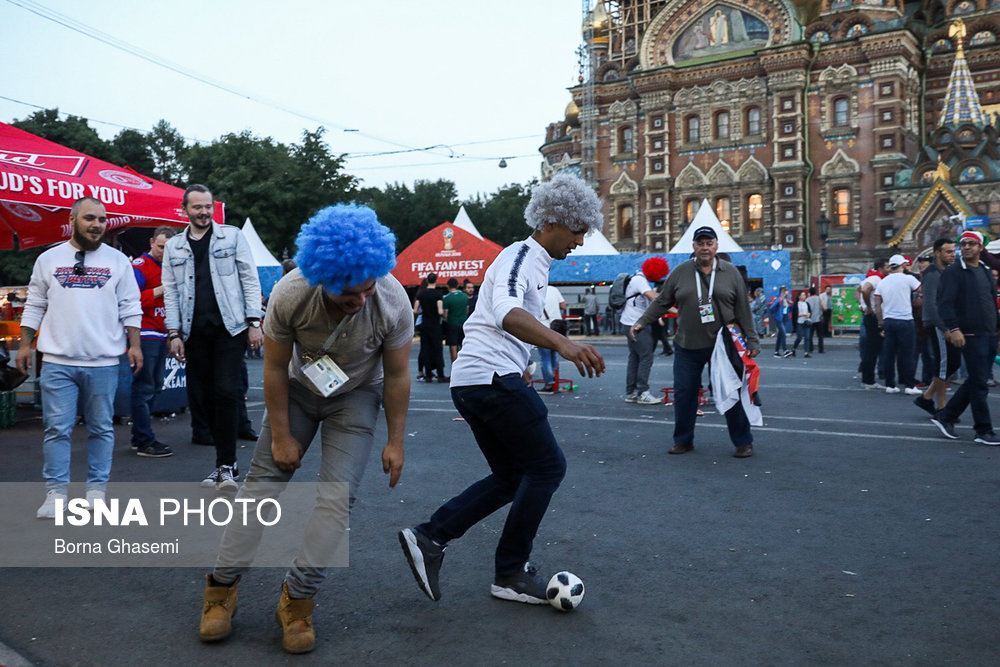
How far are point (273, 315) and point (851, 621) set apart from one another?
2.63 m

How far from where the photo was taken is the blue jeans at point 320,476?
3162mm

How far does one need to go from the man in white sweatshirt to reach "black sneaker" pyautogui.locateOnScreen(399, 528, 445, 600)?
244 cm

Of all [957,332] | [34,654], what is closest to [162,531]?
[34,654]

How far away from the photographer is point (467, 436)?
8.35 m

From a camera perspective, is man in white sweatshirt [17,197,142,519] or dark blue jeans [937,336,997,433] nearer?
man in white sweatshirt [17,197,142,519]

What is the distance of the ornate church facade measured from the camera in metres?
40.5

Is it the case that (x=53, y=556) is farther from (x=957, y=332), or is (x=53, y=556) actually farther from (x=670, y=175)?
(x=670, y=175)

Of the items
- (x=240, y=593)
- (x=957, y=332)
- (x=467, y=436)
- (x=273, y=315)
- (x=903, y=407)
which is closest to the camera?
(x=273, y=315)

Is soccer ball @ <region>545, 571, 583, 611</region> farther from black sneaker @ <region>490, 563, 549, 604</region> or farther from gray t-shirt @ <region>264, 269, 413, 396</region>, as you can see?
gray t-shirt @ <region>264, 269, 413, 396</region>

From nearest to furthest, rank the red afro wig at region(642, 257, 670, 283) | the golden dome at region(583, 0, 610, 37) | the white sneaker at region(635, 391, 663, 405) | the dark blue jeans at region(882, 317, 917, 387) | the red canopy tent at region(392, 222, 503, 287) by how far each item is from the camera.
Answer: the red afro wig at region(642, 257, 670, 283), the white sneaker at region(635, 391, 663, 405), the dark blue jeans at region(882, 317, 917, 387), the red canopy tent at region(392, 222, 503, 287), the golden dome at region(583, 0, 610, 37)

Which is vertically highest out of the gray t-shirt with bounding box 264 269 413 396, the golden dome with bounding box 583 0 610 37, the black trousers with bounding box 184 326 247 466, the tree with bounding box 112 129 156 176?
the golden dome with bounding box 583 0 610 37

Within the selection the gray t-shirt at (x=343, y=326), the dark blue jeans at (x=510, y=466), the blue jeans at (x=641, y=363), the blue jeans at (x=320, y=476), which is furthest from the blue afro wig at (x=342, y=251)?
the blue jeans at (x=641, y=363)

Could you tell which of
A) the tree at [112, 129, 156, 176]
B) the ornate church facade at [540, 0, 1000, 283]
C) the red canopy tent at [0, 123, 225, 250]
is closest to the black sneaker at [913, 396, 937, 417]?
the red canopy tent at [0, 123, 225, 250]

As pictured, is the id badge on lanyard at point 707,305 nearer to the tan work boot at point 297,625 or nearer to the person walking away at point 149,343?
the person walking away at point 149,343
